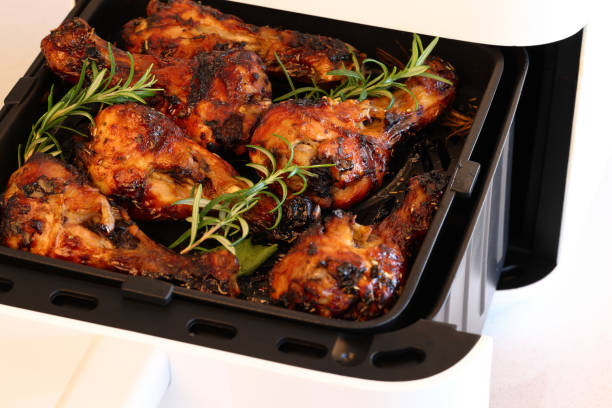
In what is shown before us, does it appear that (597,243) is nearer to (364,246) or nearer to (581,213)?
(581,213)

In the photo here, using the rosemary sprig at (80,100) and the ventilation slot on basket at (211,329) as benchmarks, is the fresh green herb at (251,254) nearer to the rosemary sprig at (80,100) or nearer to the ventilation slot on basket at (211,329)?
the ventilation slot on basket at (211,329)

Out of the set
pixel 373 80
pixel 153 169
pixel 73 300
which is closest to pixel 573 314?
pixel 373 80

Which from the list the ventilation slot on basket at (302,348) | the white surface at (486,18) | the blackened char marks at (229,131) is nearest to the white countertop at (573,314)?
the white surface at (486,18)

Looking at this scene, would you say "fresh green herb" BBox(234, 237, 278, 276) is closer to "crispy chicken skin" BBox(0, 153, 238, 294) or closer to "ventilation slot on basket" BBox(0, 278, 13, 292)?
"crispy chicken skin" BBox(0, 153, 238, 294)

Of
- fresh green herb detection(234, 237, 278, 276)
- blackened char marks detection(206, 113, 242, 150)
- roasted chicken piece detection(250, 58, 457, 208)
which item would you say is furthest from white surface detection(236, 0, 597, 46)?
fresh green herb detection(234, 237, 278, 276)

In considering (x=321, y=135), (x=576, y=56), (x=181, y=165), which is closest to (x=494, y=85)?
(x=576, y=56)

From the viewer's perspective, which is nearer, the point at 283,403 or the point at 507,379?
the point at 283,403
